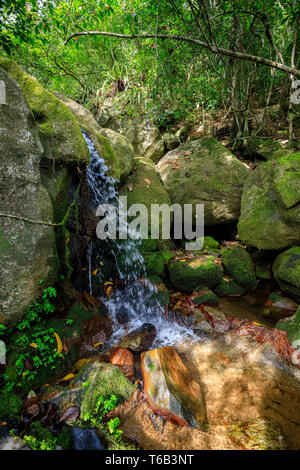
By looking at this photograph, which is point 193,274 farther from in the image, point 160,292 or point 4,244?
point 4,244

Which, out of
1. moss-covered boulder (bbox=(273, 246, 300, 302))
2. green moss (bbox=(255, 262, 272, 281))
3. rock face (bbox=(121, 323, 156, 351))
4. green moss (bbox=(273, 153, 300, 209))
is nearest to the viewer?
rock face (bbox=(121, 323, 156, 351))

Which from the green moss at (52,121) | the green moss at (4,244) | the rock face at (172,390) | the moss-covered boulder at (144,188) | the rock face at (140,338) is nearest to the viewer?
the rock face at (172,390)

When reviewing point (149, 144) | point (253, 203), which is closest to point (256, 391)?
point (253, 203)

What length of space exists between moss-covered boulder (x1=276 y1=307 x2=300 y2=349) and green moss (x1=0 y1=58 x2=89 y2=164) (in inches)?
183

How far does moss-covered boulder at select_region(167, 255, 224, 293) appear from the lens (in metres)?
4.92

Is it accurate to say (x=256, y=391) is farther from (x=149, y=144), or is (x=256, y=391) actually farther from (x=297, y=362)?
(x=149, y=144)

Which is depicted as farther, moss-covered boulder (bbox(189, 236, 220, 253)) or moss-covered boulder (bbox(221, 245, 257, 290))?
moss-covered boulder (bbox(189, 236, 220, 253))

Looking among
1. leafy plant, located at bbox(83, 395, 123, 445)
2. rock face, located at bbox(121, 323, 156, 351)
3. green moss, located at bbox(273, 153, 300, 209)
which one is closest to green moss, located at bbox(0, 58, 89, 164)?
rock face, located at bbox(121, 323, 156, 351)

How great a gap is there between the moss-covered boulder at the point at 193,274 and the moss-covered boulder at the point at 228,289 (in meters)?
0.13

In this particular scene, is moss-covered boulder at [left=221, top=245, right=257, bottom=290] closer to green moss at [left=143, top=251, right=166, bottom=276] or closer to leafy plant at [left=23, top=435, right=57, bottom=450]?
green moss at [left=143, top=251, right=166, bottom=276]

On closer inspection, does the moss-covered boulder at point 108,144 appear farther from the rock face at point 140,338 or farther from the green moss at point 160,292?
the rock face at point 140,338

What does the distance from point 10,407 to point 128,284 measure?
293 centimetres

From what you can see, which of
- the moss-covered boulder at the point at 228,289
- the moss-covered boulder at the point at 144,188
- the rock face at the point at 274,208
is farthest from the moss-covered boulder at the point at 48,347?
the rock face at the point at 274,208

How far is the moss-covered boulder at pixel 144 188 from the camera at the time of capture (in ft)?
18.8
